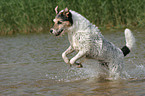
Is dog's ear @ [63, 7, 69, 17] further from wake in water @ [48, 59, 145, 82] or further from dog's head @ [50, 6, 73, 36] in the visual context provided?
wake in water @ [48, 59, 145, 82]

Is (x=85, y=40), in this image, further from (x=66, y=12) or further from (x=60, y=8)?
(x=60, y=8)

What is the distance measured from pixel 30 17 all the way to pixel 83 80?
1202 centimetres

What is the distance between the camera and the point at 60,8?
17.0m

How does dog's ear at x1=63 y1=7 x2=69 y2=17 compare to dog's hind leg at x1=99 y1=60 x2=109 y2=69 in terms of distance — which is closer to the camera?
dog's ear at x1=63 y1=7 x2=69 y2=17

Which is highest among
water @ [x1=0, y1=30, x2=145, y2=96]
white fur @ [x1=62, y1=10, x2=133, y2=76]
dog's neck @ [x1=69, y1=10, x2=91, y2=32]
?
dog's neck @ [x1=69, y1=10, x2=91, y2=32]

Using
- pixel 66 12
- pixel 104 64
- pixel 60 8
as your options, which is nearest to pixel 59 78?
pixel 104 64

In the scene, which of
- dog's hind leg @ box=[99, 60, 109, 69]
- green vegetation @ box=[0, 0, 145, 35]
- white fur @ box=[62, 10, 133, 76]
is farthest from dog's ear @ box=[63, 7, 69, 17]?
green vegetation @ box=[0, 0, 145, 35]

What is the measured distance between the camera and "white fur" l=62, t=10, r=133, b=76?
19.9 ft

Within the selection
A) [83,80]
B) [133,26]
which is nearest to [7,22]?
[133,26]

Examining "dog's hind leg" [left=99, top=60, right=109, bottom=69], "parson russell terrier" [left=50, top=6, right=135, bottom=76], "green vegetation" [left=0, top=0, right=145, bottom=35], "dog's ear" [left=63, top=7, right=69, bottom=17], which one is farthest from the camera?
"green vegetation" [left=0, top=0, right=145, bottom=35]

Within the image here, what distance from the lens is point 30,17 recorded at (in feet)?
59.1

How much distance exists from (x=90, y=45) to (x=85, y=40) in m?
0.17

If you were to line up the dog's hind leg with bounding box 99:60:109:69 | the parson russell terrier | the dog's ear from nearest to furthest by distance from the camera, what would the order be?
1. the dog's ear
2. the parson russell terrier
3. the dog's hind leg with bounding box 99:60:109:69

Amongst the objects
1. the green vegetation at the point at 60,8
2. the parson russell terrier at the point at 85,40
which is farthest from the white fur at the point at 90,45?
the green vegetation at the point at 60,8
